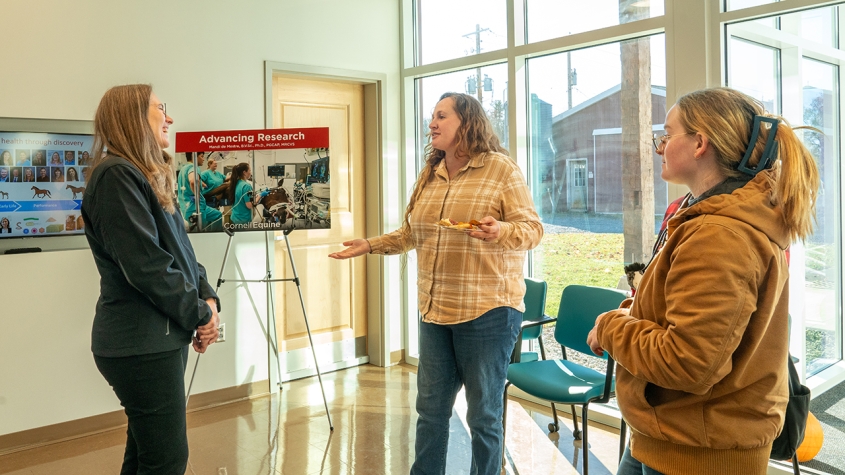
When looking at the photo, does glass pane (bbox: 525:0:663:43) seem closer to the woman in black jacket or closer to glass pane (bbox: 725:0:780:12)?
glass pane (bbox: 725:0:780:12)

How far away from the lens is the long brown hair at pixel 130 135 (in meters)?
1.99

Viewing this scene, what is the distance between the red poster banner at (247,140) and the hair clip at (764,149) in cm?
275

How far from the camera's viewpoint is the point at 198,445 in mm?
3539

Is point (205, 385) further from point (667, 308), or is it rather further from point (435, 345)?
point (667, 308)

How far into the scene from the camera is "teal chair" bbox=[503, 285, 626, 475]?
2.87 m

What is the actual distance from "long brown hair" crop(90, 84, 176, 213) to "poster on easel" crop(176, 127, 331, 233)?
1797 millimetres

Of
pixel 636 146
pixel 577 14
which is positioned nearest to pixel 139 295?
pixel 636 146

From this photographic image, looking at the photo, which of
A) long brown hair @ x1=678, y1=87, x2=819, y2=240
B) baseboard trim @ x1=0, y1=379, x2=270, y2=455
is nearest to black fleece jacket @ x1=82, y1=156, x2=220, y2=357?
long brown hair @ x1=678, y1=87, x2=819, y2=240

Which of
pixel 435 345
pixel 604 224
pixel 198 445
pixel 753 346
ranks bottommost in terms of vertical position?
pixel 198 445

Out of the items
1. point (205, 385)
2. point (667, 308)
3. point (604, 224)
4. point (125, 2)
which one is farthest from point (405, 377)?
point (667, 308)

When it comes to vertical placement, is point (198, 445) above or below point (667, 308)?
below

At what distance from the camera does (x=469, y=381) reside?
244 cm

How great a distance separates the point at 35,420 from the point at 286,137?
2069mm

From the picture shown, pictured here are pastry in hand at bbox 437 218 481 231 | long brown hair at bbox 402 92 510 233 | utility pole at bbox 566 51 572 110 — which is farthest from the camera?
utility pole at bbox 566 51 572 110
